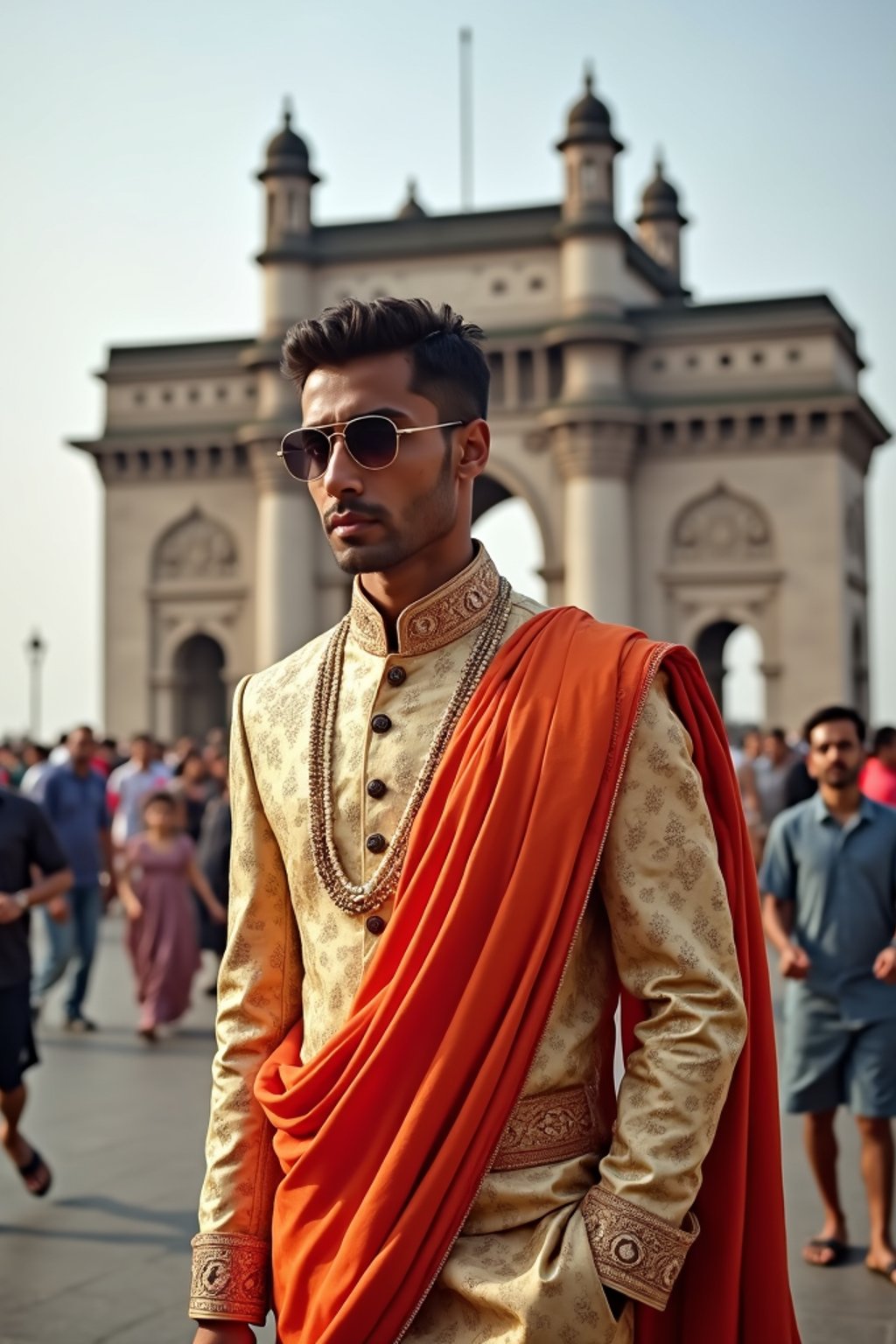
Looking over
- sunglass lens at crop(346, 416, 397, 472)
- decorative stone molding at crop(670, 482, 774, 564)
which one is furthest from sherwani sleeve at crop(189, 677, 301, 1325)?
decorative stone molding at crop(670, 482, 774, 564)

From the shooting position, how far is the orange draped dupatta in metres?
2.14

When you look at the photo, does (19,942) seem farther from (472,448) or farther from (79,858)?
(79,858)

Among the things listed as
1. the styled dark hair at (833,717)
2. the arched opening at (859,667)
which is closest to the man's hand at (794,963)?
the styled dark hair at (833,717)

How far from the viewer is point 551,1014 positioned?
7.43 feet

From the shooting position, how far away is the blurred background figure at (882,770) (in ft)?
34.0

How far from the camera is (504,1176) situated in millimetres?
2195

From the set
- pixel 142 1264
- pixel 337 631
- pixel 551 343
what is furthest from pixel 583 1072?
pixel 551 343

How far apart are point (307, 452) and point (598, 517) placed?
98.6 feet

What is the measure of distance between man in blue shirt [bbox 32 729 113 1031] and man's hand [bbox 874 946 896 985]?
617cm

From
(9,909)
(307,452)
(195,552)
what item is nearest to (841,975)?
(9,909)

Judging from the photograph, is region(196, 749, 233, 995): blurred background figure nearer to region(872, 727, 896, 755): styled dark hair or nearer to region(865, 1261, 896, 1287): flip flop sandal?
region(872, 727, 896, 755): styled dark hair

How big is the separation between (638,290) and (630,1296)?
3483 centimetres

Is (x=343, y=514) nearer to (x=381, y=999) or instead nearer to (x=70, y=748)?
(x=381, y=999)

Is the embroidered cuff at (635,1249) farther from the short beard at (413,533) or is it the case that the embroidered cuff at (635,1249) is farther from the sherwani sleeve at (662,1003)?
the short beard at (413,533)
